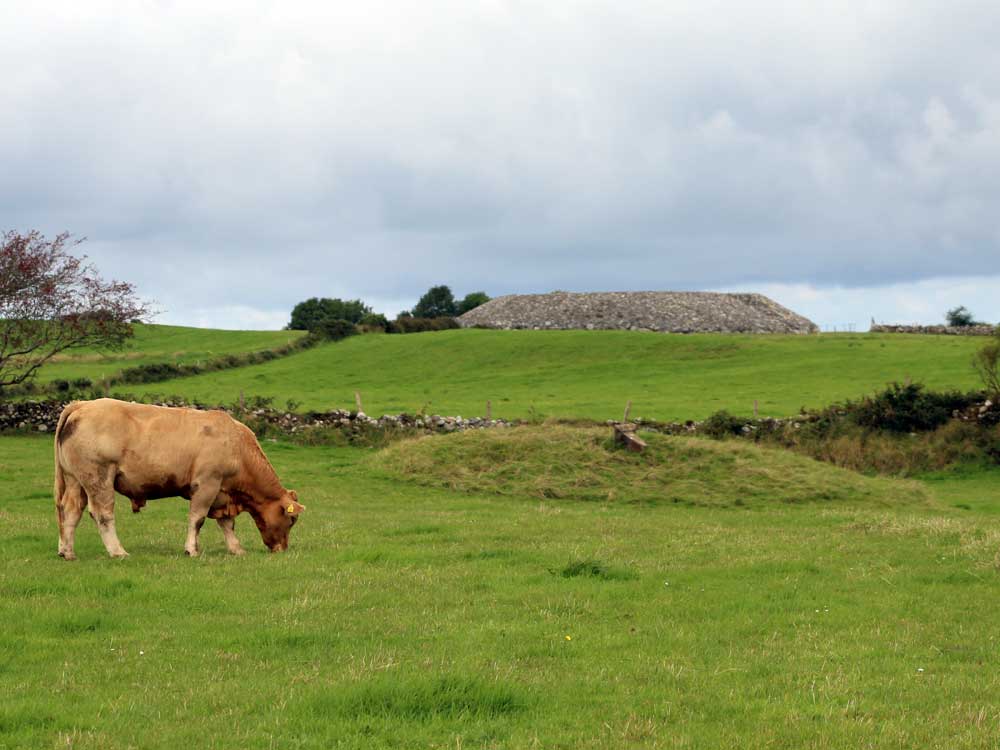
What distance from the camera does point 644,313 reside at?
346 feet

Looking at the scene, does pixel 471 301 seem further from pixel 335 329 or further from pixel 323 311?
pixel 335 329

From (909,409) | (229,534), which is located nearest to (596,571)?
(229,534)

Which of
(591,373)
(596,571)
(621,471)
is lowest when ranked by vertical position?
(621,471)

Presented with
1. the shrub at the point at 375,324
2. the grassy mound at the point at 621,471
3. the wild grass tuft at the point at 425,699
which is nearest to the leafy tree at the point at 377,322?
the shrub at the point at 375,324

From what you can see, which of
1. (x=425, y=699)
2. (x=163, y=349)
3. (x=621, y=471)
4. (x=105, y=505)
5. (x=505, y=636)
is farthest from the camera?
(x=163, y=349)

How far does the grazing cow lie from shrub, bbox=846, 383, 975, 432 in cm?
3177

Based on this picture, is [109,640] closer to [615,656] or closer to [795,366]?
[615,656]

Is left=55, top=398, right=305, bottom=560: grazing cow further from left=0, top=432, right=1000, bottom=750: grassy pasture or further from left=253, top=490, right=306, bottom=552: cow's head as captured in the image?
left=0, top=432, right=1000, bottom=750: grassy pasture

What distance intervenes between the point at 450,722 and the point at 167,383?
62173 millimetres

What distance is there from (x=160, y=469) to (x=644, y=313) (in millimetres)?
91195

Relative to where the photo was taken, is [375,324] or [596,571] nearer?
[596,571]

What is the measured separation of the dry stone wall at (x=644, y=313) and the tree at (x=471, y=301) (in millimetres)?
24159

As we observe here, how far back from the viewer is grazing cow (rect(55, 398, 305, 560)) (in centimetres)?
1611

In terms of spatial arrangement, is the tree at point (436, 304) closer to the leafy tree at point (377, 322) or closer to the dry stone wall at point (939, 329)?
the leafy tree at point (377, 322)
